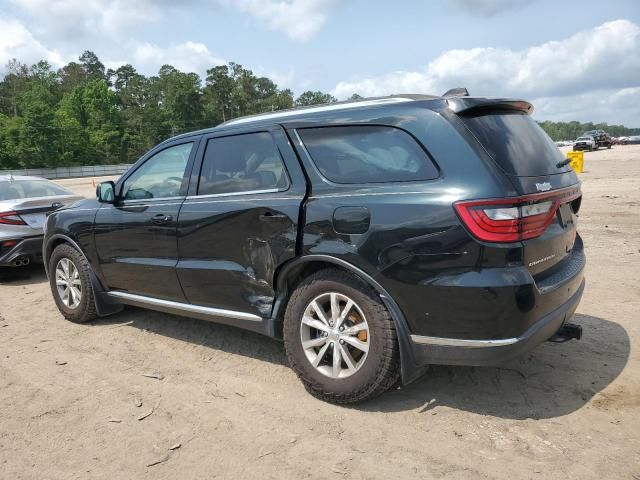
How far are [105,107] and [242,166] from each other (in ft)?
324

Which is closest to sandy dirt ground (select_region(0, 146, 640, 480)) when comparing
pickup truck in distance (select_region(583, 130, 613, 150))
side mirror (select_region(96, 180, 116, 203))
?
side mirror (select_region(96, 180, 116, 203))

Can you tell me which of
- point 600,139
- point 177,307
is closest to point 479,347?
point 177,307

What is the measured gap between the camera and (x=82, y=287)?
16.8 feet

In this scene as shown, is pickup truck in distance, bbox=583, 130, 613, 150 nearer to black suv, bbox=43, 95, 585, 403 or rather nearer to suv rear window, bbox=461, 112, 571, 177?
suv rear window, bbox=461, 112, 571, 177

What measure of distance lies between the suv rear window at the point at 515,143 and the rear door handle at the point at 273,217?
1.27m

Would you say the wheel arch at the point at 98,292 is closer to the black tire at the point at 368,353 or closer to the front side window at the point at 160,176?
the front side window at the point at 160,176

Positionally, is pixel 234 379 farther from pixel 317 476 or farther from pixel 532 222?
pixel 532 222

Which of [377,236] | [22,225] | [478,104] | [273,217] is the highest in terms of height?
[478,104]

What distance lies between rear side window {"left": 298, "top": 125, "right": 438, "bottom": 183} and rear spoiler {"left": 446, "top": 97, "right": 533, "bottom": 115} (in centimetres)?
31

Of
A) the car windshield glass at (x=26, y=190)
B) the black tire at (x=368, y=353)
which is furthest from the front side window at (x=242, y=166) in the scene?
the car windshield glass at (x=26, y=190)

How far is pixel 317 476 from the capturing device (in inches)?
106

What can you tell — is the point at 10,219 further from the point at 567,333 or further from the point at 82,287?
the point at 567,333

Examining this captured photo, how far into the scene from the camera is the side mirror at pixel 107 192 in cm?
477

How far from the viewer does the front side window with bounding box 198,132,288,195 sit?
3693mm
